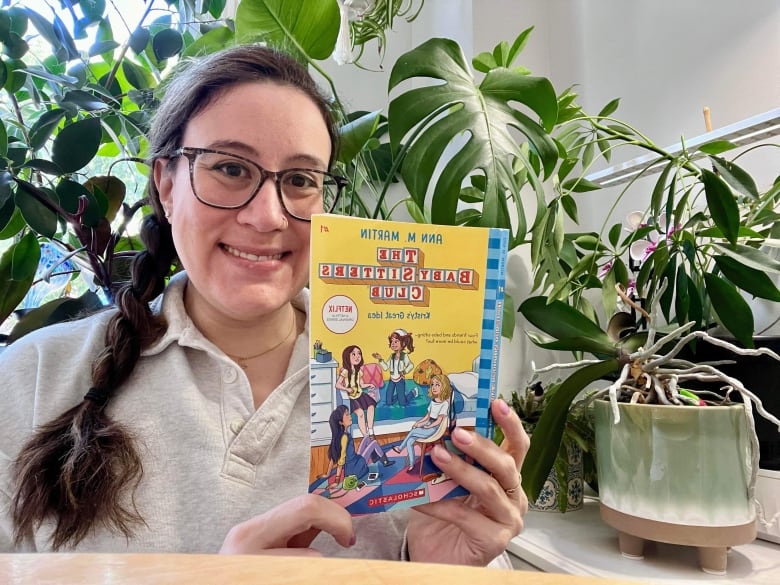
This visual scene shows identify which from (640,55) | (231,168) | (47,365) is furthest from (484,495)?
(640,55)

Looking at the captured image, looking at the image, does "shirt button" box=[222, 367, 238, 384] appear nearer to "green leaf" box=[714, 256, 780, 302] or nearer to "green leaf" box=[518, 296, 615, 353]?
"green leaf" box=[518, 296, 615, 353]

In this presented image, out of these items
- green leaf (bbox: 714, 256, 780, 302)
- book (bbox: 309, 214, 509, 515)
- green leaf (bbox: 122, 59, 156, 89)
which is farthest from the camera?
green leaf (bbox: 122, 59, 156, 89)

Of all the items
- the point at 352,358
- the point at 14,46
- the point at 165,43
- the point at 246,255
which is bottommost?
the point at 352,358

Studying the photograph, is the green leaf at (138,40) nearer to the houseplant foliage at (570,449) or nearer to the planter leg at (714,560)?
the houseplant foliage at (570,449)

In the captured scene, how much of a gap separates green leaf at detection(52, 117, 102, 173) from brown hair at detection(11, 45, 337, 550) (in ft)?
0.90

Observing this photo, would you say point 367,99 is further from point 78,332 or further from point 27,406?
point 27,406

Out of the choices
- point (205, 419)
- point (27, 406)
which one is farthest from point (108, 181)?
point (205, 419)

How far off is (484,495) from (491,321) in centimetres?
21

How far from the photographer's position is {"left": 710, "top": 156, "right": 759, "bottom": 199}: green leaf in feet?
3.27

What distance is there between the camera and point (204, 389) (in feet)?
2.75

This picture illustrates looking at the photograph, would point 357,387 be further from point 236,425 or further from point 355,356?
point 236,425

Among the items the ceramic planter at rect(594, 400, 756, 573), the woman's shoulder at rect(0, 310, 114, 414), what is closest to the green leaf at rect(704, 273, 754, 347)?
the ceramic planter at rect(594, 400, 756, 573)

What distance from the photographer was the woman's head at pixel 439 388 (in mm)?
603

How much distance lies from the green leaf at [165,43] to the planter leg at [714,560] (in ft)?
4.93
